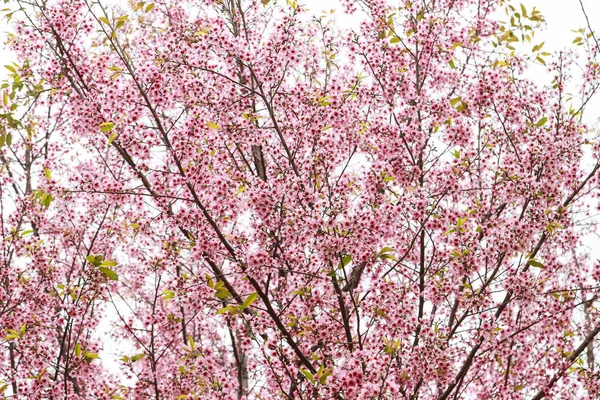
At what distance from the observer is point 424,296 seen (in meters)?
5.90

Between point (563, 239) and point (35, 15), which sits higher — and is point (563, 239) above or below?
below

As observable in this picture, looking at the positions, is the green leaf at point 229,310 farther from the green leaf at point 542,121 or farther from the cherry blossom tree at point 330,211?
the green leaf at point 542,121

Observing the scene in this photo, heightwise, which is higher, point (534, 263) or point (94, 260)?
point (94, 260)

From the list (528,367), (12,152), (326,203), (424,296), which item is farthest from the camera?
(12,152)

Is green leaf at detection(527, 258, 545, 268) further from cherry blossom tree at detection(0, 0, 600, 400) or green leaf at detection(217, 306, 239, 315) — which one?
green leaf at detection(217, 306, 239, 315)

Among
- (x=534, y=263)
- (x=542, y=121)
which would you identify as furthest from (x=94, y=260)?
(x=542, y=121)

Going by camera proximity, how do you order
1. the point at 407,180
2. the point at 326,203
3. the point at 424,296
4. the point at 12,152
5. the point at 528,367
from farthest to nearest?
the point at 12,152, the point at 528,367, the point at 407,180, the point at 424,296, the point at 326,203

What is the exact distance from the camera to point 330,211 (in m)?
5.08

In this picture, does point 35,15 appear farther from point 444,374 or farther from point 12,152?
point 444,374

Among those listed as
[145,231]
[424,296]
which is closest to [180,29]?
[145,231]

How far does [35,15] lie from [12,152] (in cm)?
307

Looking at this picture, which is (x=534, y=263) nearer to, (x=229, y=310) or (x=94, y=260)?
(x=229, y=310)

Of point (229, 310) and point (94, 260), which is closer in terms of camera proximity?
point (229, 310)

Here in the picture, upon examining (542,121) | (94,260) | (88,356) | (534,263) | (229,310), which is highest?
(542,121)
